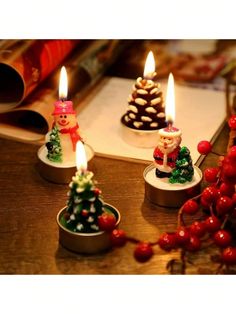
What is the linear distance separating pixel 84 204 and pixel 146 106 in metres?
0.50

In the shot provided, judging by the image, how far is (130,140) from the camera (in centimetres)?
196

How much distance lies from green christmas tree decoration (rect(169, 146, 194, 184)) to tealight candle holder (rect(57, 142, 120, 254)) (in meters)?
0.22

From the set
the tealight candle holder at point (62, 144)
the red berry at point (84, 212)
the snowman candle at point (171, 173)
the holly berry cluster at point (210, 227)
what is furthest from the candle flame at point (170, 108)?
the red berry at point (84, 212)

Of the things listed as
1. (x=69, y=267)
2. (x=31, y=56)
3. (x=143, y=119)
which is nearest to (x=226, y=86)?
(x=143, y=119)

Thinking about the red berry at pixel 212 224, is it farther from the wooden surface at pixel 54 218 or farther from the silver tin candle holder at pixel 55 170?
the silver tin candle holder at pixel 55 170

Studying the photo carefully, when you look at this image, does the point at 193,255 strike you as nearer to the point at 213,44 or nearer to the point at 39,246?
the point at 39,246

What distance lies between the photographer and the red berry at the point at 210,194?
1.59 metres

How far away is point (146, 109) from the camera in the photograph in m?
1.88

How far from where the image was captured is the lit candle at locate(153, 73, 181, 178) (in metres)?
1.65

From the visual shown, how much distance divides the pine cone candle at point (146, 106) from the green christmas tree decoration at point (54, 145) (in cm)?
26

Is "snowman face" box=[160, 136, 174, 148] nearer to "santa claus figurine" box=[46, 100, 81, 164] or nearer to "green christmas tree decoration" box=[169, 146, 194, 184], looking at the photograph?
"green christmas tree decoration" box=[169, 146, 194, 184]

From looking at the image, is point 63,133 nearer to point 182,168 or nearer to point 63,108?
point 63,108

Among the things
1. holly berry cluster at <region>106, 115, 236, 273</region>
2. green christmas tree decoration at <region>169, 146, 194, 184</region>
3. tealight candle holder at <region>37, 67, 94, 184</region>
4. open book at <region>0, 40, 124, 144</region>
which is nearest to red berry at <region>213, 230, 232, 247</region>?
holly berry cluster at <region>106, 115, 236, 273</region>

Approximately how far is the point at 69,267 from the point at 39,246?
0.11m
